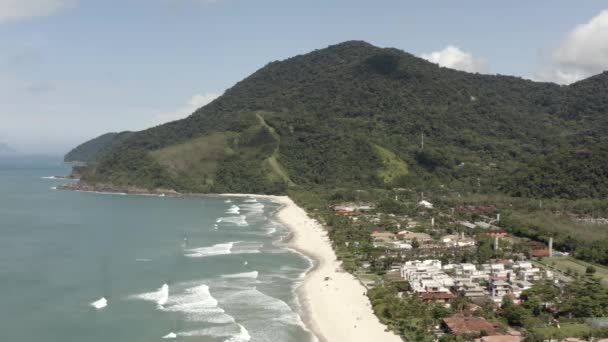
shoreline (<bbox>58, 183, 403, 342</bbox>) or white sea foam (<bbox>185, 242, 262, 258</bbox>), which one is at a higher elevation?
white sea foam (<bbox>185, 242, 262, 258</bbox>)

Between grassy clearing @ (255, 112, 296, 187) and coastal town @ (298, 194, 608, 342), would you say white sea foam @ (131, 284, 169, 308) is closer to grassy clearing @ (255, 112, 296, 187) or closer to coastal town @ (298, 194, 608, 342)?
coastal town @ (298, 194, 608, 342)

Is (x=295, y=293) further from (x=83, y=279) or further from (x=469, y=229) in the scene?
(x=469, y=229)


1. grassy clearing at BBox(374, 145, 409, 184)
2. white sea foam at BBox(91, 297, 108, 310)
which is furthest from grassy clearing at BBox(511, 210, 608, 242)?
grassy clearing at BBox(374, 145, 409, 184)

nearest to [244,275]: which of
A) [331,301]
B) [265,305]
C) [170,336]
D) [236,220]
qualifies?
[265,305]

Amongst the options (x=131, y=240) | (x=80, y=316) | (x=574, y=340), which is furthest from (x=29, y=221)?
(x=574, y=340)

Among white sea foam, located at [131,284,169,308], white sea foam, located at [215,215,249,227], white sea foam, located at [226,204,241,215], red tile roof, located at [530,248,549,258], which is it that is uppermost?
white sea foam, located at [226,204,241,215]

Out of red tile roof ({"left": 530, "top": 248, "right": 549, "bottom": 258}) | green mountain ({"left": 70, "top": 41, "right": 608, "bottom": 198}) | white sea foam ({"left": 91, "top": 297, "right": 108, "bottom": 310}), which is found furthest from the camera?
green mountain ({"left": 70, "top": 41, "right": 608, "bottom": 198})
